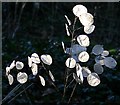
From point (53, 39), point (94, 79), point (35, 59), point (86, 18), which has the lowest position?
point (53, 39)

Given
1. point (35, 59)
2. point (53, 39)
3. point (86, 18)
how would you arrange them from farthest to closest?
point (53, 39) < point (35, 59) < point (86, 18)

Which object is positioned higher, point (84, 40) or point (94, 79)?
point (84, 40)

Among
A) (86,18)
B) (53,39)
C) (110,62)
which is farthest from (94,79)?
(53,39)

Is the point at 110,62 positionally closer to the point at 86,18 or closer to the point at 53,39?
the point at 86,18

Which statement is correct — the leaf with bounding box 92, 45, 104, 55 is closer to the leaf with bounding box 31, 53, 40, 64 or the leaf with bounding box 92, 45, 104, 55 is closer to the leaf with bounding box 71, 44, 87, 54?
the leaf with bounding box 71, 44, 87, 54

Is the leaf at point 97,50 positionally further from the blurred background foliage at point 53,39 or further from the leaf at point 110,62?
the blurred background foliage at point 53,39

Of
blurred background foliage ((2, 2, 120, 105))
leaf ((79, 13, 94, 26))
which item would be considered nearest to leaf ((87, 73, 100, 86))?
leaf ((79, 13, 94, 26))

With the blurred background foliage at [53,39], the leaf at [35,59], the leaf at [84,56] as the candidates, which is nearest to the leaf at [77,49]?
the leaf at [84,56]

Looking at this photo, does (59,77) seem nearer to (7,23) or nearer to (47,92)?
(47,92)

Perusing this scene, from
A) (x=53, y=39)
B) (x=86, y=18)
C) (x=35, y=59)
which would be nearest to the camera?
(x=86, y=18)
